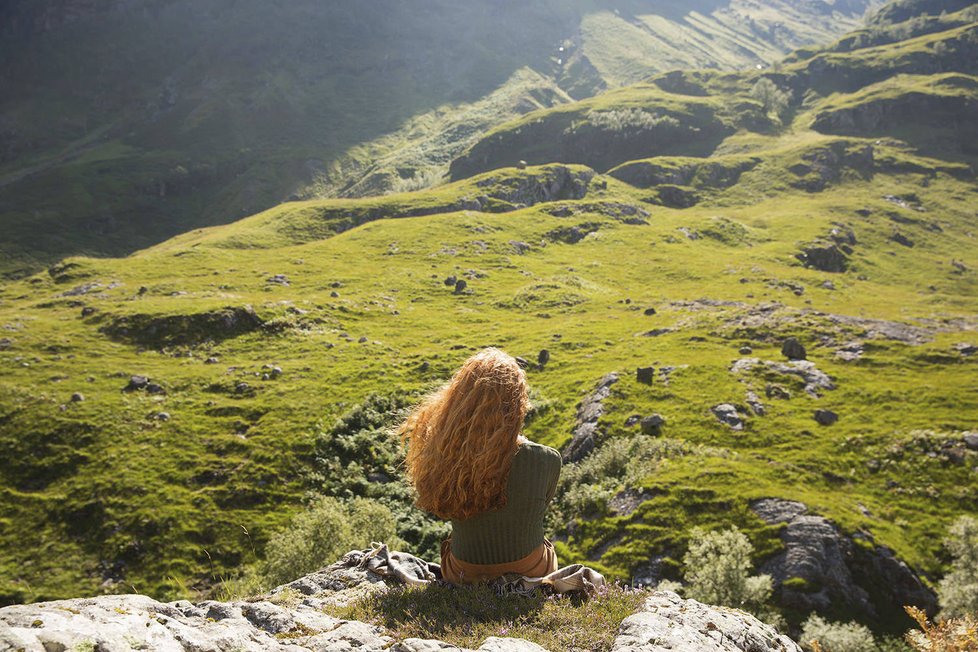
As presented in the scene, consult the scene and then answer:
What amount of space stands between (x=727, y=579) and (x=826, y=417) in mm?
26980

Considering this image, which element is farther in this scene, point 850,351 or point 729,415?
point 850,351

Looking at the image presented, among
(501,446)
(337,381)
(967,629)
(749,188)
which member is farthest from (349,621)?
(749,188)

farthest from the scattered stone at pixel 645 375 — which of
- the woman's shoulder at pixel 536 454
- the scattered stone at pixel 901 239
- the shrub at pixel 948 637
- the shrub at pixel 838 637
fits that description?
the scattered stone at pixel 901 239

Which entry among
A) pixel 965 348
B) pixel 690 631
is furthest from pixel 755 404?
pixel 690 631

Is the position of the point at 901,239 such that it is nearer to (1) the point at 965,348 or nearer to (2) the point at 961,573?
(1) the point at 965,348

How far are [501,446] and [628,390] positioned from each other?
4964cm

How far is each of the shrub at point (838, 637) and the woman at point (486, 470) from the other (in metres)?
26.1

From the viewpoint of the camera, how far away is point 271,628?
8.68 meters

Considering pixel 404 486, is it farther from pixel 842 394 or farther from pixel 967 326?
pixel 967 326

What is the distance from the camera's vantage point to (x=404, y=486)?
1777 inches

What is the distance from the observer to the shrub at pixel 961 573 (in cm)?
3039

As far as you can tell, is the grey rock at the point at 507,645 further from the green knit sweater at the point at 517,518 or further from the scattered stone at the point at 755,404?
the scattered stone at the point at 755,404

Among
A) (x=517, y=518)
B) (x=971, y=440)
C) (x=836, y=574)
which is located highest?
(x=517, y=518)

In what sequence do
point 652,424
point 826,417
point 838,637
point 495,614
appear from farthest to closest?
point 826,417, point 652,424, point 838,637, point 495,614
